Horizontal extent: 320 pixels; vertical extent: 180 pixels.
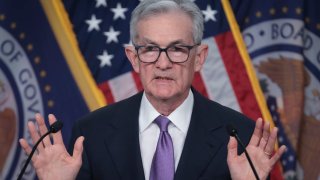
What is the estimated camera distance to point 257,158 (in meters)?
2.02

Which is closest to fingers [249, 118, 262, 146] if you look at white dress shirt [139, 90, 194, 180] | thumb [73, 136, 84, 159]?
white dress shirt [139, 90, 194, 180]

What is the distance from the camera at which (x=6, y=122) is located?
366 centimetres

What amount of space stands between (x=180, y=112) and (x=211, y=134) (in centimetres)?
13

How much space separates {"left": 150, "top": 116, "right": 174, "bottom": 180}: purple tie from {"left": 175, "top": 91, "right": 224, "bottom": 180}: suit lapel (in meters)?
0.03

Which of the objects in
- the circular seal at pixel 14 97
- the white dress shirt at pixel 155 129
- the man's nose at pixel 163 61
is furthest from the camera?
the circular seal at pixel 14 97

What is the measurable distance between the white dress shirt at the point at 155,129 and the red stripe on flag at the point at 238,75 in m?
1.49

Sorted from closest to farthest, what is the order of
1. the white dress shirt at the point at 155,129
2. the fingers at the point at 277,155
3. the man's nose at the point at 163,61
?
the fingers at the point at 277,155, the man's nose at the point at 163,61, the white dress shirt at the point at 155,129

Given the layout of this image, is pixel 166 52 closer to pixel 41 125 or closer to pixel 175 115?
pixel 175 115

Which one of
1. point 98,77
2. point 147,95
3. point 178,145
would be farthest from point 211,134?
point 98,77

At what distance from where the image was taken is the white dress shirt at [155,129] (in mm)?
2188

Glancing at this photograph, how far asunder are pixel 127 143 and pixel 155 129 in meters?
0.11

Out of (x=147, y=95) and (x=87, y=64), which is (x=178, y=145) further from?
(x=87, y=64)

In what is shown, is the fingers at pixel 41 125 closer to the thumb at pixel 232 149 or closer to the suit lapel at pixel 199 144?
the suit lapel at pixel 199 144

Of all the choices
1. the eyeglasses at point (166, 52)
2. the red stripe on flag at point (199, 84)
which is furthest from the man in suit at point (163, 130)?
the red stripe on flag at point (199, 84)
